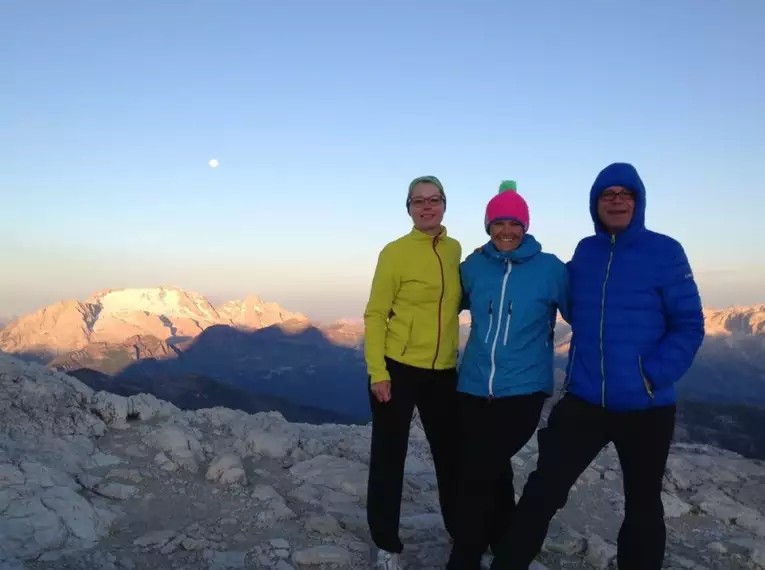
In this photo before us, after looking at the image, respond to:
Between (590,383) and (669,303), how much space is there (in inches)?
35.3

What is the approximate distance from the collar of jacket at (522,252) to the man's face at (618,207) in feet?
2.08

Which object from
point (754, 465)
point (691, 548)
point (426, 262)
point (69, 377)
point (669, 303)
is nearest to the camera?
point (669, 303)

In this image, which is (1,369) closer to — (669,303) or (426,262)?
(426,262)

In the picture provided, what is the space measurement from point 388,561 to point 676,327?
3460 mm

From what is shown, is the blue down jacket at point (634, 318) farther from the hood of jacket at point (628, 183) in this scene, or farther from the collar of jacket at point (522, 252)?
the collar of jacket at point (522, 252)

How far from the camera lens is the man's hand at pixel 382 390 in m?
5.17

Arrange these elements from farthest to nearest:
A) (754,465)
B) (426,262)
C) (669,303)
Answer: (754,465)
(426,262)
(669,303)

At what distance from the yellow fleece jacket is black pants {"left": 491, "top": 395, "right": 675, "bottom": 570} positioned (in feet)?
4.32

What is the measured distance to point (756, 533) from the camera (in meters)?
8.19

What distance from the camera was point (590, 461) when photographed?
14.8 ft

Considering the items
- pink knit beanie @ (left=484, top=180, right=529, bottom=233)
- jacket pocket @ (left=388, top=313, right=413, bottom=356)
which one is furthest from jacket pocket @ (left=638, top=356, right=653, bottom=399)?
jacket pocket @ (left=388, top=313, right=413, bottom=356)

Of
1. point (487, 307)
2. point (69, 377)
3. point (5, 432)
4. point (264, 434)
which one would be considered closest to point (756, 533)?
point (487, 307)

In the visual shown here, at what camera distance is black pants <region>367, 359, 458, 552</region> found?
5.30 m

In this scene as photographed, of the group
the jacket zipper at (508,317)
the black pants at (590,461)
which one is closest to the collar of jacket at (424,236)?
the jacket zipper at (508,317)
